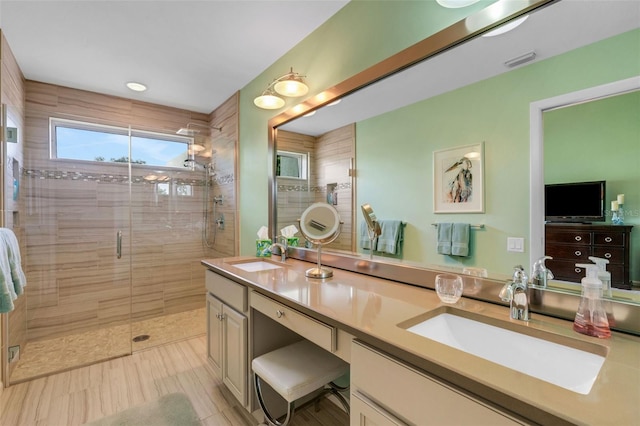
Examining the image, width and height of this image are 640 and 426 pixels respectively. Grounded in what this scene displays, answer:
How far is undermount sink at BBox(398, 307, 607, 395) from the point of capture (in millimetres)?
743

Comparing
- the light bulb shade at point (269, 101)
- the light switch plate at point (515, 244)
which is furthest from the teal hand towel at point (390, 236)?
the light bulb shade at point (269, 101)

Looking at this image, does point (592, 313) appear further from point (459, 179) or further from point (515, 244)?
point (459, 179)

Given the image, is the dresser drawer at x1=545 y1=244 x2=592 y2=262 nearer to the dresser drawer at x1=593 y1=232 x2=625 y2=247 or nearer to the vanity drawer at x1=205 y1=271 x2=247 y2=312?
the dresser drawer at x1=593 y1=232 x2=625 y2=247

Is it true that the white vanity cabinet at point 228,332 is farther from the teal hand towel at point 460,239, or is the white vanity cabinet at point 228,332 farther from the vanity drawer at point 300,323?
the teal hand towel at point 460,239

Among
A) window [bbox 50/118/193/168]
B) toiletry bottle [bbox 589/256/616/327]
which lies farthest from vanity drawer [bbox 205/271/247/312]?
window [bbox 50/118/193/168]

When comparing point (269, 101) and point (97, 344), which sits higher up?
point (269, 101)

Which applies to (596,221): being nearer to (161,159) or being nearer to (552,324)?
(552,324)

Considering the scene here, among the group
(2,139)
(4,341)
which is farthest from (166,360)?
(2,139)

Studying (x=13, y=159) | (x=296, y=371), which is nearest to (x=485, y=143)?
(x=296, y=371)

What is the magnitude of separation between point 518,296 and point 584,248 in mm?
265

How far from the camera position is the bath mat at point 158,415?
165cm

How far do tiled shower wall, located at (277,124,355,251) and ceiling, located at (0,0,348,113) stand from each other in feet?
2.30

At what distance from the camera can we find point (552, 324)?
89 cm

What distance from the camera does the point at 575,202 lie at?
3.02ft
